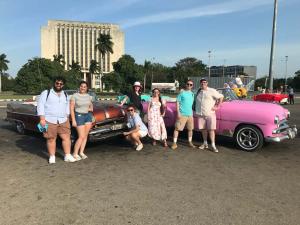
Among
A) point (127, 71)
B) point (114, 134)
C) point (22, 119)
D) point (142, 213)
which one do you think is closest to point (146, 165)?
point (114, 134)

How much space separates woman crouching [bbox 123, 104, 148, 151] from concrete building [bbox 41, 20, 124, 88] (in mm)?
123751

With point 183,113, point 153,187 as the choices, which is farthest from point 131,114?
point 153,187

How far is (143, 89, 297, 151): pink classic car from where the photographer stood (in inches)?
299

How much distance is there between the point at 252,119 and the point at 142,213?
4331 mm

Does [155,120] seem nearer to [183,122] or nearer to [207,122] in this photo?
[183,122]

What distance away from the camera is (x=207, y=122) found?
7789 mm

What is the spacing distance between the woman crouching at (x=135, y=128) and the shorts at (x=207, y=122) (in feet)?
4.16

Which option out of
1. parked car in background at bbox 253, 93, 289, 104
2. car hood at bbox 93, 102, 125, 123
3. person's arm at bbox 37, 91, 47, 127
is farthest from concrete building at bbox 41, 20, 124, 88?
person's arm at bbox 37, 91, 47, 127

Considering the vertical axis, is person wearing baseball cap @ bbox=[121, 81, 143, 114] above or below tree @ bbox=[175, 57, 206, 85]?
below

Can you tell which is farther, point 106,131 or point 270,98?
point 270,98

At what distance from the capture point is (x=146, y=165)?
659 centimetres

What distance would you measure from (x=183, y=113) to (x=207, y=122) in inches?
24.0

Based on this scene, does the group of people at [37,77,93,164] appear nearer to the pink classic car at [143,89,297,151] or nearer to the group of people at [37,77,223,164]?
the group of people at [37,77,223,164]

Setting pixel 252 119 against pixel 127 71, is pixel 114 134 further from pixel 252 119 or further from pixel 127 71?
pixel 127 71
